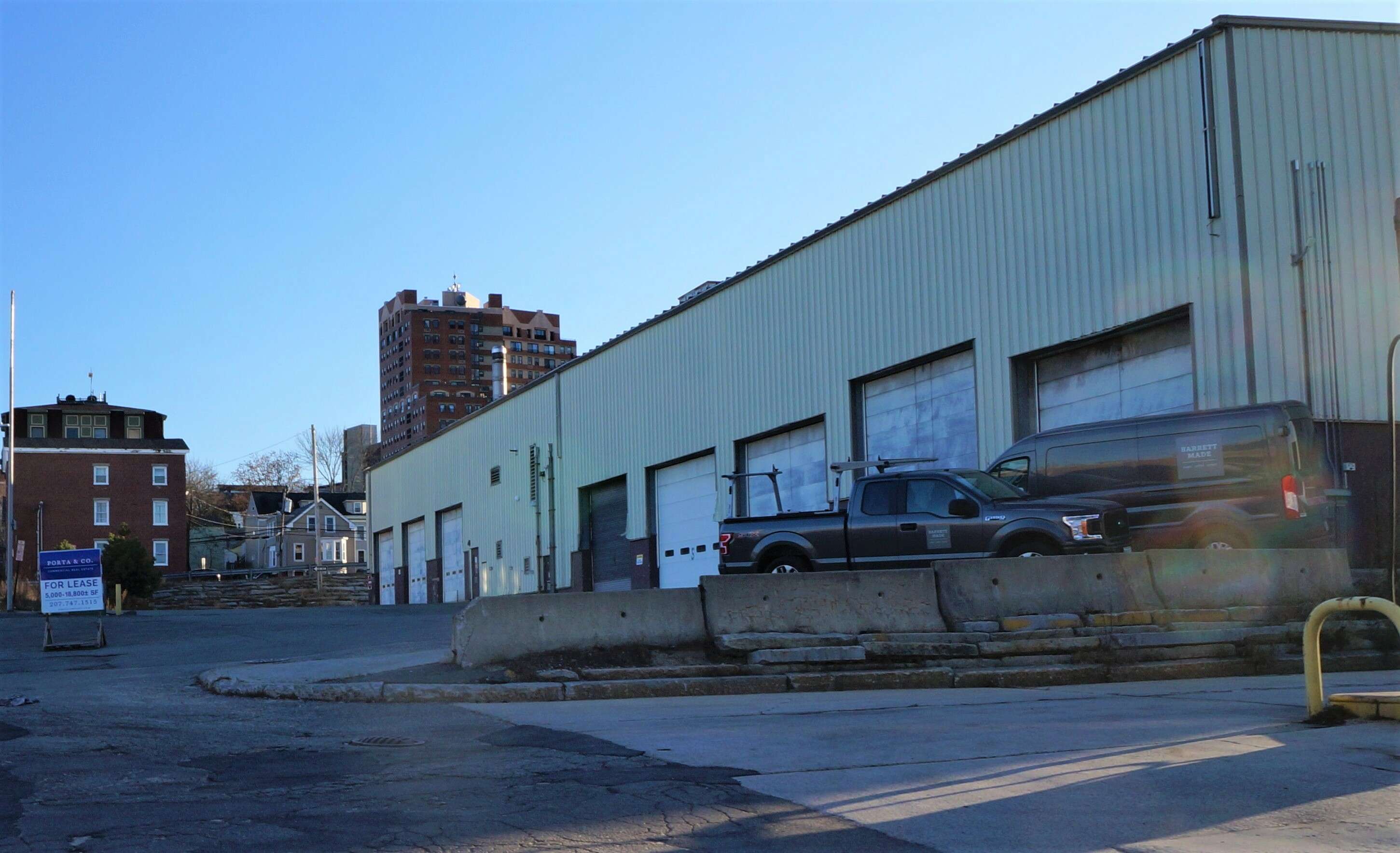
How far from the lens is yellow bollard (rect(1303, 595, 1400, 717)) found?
8016mm

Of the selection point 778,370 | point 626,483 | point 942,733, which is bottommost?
point 942,733

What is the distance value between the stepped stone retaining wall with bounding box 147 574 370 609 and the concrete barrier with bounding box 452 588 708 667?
5861 cm

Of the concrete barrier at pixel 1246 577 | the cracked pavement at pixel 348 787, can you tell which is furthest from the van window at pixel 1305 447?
the cracked pavement at pixel 348 787

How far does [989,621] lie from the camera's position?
13398 mm

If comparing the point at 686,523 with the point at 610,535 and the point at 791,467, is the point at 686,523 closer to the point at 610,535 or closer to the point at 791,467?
the point at 791,467

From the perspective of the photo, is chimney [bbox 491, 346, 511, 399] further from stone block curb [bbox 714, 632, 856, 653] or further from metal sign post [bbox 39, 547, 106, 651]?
stone block curb [bbox 714, 632, 856, 653]

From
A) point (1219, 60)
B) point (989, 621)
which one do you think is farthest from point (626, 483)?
point (989, 621)

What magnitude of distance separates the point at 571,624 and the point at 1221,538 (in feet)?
29.1

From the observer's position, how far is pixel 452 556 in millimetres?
49344

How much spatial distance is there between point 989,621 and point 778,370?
54.5 feet

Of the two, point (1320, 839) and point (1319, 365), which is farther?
point (1319, 365)

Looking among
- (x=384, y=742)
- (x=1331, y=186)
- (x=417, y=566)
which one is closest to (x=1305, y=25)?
(x=1331, y=186)

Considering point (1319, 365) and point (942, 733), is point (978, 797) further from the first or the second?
point (1319, 365)

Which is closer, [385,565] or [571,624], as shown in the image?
[571,624]
